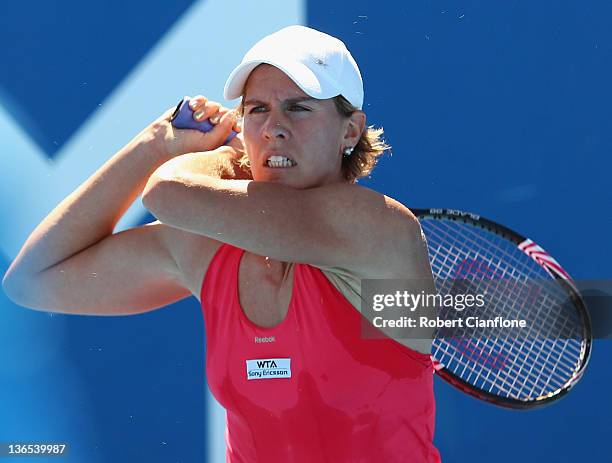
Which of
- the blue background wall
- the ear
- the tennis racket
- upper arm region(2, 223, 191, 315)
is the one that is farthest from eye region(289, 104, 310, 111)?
the blue background wall

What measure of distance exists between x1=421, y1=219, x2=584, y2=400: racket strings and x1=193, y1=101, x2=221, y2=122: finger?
73 centimetres

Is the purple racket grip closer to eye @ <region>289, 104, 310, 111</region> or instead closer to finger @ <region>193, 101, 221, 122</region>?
finger @ <region>193, 101, 221, 122</region>

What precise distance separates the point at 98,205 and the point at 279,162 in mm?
441

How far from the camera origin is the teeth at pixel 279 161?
1.70m

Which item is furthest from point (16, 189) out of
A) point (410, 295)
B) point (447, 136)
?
point (410, 295)

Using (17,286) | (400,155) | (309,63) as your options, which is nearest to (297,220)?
(309,63)

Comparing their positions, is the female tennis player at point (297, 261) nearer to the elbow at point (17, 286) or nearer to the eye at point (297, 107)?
the eye at point (297, 107)

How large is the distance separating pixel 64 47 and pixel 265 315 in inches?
69.7

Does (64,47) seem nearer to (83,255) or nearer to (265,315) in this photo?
(83,255)

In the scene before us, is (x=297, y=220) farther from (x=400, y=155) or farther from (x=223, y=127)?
(x=400, y=155)

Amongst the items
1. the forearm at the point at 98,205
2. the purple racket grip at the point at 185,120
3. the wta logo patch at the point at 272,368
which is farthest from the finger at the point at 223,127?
the wta logo patch at the point at 272,368

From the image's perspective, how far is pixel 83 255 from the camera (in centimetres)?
192

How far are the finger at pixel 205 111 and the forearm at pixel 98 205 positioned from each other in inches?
4.5

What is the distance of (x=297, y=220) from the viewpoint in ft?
5.18
